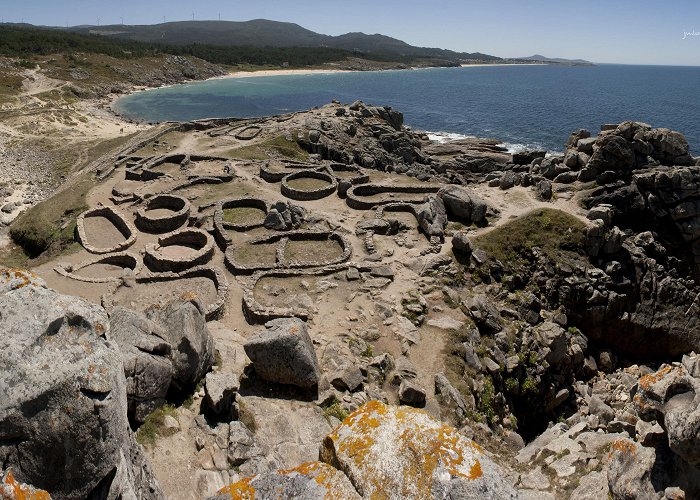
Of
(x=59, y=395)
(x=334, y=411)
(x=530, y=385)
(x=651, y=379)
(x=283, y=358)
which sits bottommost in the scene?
(x=530, y=385)

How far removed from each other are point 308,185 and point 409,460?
3383 centimetres

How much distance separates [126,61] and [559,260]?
14445cm

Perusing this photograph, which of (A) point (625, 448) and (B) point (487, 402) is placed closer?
(A) point (625, 448)

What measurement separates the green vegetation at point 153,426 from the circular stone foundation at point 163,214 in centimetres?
2071

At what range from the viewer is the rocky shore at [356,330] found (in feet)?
20.4

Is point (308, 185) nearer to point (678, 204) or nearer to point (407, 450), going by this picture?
point (678, 204)

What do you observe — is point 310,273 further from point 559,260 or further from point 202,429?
point 559,260

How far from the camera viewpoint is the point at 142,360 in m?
11.1

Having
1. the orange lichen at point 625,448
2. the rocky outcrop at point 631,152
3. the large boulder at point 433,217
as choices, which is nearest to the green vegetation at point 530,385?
the large boulder at point 433,217

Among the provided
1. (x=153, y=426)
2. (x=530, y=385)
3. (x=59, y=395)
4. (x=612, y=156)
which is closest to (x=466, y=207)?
(x=612, y=156)

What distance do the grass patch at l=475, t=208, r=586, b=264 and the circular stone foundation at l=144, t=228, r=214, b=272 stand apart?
16.0m

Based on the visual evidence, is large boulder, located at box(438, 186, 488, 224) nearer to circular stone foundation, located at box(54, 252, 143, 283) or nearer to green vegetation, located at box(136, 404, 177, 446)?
circular stone foundation, located at box(54, 252, 143, 283)

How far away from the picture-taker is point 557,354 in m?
23.9

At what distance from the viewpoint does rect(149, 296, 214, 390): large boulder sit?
1280 centimetres
